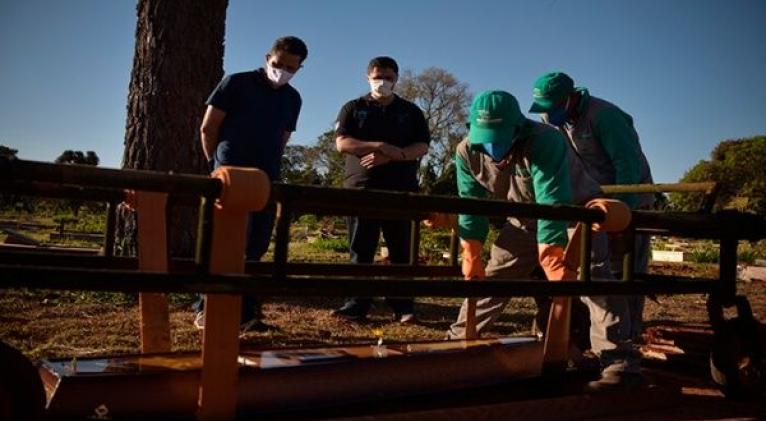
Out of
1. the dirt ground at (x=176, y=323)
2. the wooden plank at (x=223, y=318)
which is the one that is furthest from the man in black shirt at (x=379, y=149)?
the wooden plank at (x=223, y=318)

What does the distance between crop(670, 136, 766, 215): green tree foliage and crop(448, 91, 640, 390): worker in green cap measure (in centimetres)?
2797

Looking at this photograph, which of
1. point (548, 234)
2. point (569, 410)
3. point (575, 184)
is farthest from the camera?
point (575, 184)

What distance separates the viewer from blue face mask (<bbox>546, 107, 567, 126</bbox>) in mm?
3785

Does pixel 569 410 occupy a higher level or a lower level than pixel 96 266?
lower

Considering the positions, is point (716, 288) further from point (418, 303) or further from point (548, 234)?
point (418, 303)

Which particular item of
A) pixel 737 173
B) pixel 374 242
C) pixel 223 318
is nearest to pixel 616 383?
pixel 223 318

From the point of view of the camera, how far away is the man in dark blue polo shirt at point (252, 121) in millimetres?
4230

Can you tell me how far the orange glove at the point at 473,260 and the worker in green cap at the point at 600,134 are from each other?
1.01 m

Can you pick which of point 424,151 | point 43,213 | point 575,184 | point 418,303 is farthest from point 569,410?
point 43,213

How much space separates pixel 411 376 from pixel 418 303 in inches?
155

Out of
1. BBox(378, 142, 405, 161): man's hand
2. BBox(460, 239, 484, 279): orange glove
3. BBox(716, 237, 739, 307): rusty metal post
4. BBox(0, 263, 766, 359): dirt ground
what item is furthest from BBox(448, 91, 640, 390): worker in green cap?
BBox(378, 142, 405, 161): man's hand

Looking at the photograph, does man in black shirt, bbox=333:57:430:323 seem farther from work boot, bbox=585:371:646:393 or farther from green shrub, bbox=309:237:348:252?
green shrub, bbox=309:237:348:252

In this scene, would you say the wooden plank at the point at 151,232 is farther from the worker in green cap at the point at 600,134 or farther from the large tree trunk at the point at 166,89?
the large tree trunk at the point at 166,89

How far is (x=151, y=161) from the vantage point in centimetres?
574
